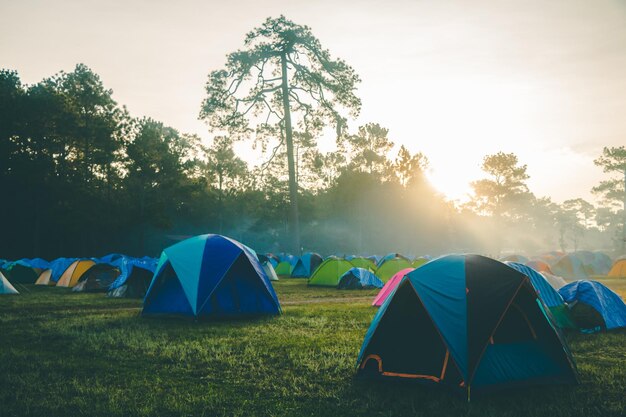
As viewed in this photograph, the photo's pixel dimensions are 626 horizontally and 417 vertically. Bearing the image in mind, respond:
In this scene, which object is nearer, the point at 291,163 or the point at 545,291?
the point at 545,291

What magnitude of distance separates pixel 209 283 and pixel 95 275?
1095 centimetres

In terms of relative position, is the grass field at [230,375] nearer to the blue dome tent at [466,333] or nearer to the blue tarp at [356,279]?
the blue dome tent at [466,333]

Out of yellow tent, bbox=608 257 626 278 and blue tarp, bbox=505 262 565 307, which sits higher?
blue tarp, bbox=505 262 565 307

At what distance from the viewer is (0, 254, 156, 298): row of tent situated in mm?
16922

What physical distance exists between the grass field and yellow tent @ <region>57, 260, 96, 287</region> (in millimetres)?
12262

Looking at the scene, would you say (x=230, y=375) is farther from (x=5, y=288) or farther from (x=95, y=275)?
(x=5, y=288)

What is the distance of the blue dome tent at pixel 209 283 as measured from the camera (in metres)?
11.0

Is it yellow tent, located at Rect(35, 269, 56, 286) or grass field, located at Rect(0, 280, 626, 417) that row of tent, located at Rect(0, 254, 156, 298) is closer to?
yellow tent, located at Rect(35, 269, 56, 286)

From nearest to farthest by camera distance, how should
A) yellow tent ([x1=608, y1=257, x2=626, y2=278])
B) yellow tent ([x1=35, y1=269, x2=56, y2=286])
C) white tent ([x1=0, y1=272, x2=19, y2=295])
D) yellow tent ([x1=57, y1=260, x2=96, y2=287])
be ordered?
1. white tent ([x1=0, y1=272, x2=19, y2=295])
2. yellow tent ([x1=57, y1=260, x2=96, y2=287])
3. yellow tent ([x1=35, y1=269, x2=56, y2=286])
4. yellow tent ([x1=608, y1=257, x2=626, y2=278])

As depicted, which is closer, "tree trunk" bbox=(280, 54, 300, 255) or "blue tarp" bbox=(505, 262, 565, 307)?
"blue tarp" bbox=(505, 262, 565, 307)

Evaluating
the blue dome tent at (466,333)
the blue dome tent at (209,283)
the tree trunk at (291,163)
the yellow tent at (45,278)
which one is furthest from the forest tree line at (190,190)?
the blue dome tent at (466,333)

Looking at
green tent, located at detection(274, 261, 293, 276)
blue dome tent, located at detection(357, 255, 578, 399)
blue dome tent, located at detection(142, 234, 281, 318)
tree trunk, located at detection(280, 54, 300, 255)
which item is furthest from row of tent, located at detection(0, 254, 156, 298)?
blue dome tent, located at detection(357, 255, 578, 399)

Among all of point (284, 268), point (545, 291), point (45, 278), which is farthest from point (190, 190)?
point (545, 291)

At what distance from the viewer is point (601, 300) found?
9688 millimetres
